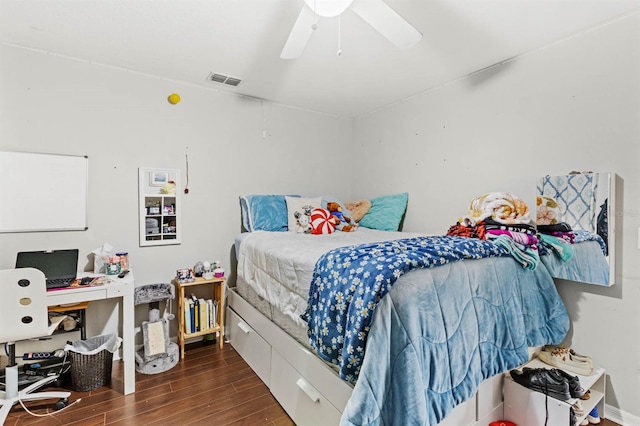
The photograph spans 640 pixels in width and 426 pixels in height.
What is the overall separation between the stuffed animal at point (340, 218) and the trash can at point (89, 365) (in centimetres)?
202

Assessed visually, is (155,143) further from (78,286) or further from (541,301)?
(541,301)

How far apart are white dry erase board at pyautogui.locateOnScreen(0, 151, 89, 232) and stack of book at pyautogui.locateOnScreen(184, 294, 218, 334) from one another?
3.33 ft

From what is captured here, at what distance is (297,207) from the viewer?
3055mm

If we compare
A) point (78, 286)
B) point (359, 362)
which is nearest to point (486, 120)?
point (359, 362)

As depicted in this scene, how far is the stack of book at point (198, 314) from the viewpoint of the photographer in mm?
2539

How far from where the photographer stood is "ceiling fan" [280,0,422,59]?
1.45 metres

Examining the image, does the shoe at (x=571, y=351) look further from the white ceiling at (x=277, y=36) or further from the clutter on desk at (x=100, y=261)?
the clutter on desk at (x=100, y=261)

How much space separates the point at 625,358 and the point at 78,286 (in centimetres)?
340

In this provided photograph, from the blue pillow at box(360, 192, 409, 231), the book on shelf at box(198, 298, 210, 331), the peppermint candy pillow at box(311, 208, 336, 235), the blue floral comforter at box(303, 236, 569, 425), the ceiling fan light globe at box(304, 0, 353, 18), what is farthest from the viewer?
the blue pillow at box(360, 192, 409, 231)

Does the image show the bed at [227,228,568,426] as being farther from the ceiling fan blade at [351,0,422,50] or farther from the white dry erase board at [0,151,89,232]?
the white dry erase board at [0,151,89,232]

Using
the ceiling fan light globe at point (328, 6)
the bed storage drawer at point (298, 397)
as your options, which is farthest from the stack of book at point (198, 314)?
the ceiling fan light globe at point (328, 6)

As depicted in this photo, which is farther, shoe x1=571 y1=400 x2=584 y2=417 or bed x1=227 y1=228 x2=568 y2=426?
shoe x1=571 y1=400 x2=584 y2=417

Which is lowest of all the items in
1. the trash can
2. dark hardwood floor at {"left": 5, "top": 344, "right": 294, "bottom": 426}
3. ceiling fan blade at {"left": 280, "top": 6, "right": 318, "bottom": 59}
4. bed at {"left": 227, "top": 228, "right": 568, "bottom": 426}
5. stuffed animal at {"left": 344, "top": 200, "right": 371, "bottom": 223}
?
dark hardwood floor at {"left": 5, "top": 344, "right": 294, "bottom": 426}

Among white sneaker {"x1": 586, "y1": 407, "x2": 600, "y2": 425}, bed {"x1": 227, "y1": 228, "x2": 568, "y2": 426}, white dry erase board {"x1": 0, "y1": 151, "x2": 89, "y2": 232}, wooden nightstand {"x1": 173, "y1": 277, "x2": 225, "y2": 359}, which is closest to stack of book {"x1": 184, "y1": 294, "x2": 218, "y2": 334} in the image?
wooden nightstand {"x1": 173, "y1": 277, "x2": 225, "y2": 359}
